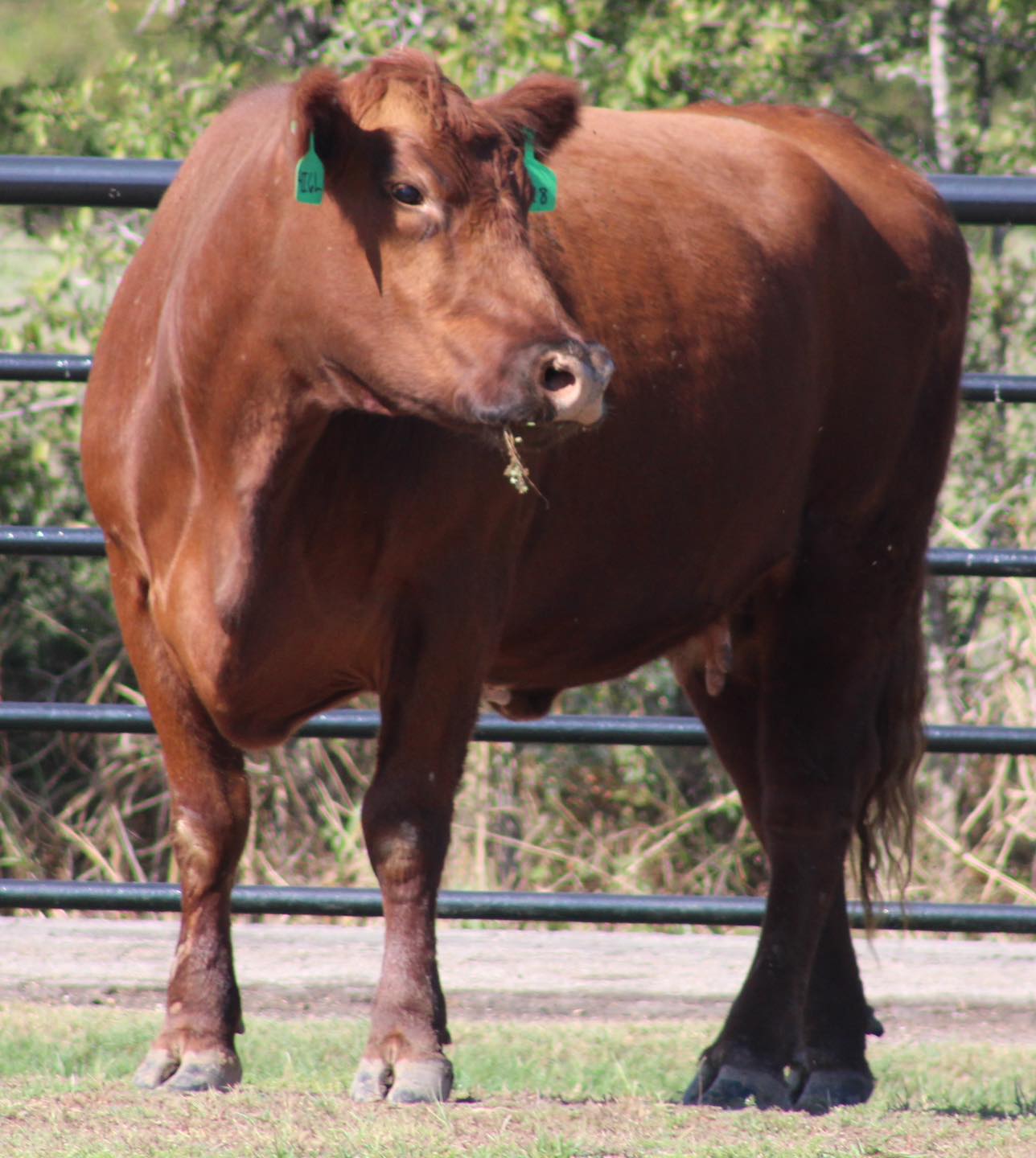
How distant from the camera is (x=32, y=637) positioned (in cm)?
679

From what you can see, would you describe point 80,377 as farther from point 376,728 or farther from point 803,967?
point 803,967

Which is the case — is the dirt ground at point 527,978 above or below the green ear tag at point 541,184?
below

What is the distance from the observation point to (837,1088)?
A: 3.79 metres

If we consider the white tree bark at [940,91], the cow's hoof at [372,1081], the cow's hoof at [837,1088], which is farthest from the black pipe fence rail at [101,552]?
the white tree bark at [940,91]

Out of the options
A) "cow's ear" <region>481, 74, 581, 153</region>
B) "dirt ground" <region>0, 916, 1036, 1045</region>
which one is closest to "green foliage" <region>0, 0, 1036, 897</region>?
"dirt ground" <region>0, 916, 1036, 1045</region>

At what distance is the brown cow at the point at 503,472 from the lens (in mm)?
2939

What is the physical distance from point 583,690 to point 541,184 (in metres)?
3.60

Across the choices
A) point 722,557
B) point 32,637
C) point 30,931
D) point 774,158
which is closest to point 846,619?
point 722,557

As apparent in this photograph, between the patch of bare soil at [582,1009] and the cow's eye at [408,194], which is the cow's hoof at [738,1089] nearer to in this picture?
the patch of bare soil at [582,1009]

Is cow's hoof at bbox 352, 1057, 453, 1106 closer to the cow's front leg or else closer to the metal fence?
the cow's front leg

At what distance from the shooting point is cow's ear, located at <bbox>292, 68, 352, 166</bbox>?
288 centimetres

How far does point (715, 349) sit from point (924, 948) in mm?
1644

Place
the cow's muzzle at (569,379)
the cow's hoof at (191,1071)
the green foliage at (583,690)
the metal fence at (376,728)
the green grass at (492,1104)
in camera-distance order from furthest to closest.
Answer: the green foliage at (583,690) < the metal fence at (376,728) < the cow's hoof at (191,1071) < the cow's muzzle at (569,379) < the green grass at (492,1104)

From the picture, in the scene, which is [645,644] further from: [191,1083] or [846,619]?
[191,1083]
